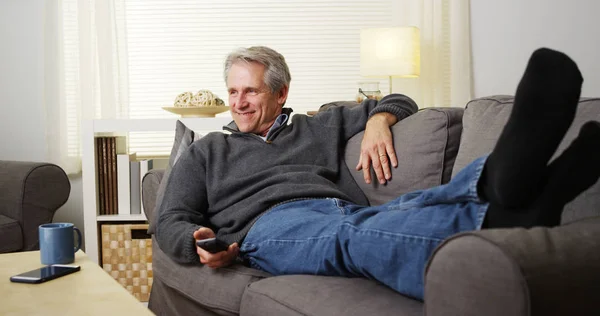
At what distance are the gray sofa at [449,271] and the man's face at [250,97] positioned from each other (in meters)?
0.31

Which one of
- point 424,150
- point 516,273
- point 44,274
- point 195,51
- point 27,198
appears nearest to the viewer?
point 516,273

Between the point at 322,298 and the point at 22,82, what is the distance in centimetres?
303

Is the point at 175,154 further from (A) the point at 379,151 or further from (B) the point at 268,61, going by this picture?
(A) the point at 379,151

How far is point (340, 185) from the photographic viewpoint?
2.24m

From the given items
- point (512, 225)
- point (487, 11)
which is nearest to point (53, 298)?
point (512, 225)

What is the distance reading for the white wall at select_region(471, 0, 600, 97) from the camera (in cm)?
420

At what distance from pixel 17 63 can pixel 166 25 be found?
856mm

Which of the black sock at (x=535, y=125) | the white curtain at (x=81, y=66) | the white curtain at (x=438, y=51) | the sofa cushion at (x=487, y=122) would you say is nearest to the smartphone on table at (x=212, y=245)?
the sofa cushion at (x=487, y=122)

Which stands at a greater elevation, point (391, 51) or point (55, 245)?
point (391, 51)

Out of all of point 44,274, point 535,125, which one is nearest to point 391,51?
point 44,274

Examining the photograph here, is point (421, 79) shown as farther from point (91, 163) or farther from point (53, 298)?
point (53, 298)

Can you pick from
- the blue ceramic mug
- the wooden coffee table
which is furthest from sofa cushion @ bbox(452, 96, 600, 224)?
the blue ceramic mug

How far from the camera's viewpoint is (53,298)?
149 centimetres

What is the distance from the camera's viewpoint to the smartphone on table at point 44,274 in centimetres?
163
